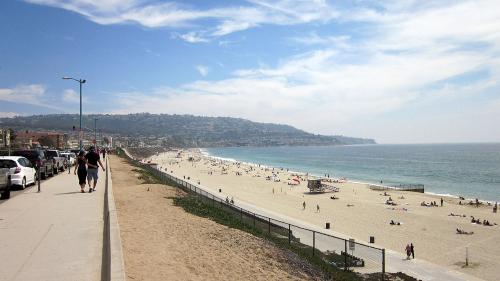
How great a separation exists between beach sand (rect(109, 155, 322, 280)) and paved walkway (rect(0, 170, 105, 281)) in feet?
2.16

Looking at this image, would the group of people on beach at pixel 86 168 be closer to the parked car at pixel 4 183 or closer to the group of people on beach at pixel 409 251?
the parked car at pixel 4 183

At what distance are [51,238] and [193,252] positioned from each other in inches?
110

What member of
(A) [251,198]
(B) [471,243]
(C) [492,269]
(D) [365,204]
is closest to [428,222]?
(B) [471,243]

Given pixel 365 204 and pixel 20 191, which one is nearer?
pixel 20 191

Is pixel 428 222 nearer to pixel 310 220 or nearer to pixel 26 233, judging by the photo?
pixel 310 220

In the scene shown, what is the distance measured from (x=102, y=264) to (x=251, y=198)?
4453cm

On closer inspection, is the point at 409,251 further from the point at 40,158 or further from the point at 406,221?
the point at 40,158

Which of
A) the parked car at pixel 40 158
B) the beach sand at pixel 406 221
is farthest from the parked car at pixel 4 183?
the beach sand at pixel 406 221

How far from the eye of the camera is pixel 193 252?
9227 millimetres

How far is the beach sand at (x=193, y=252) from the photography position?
7801 millimetres

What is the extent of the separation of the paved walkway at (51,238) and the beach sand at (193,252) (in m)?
0.66

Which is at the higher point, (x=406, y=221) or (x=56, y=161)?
(x=56, y=161)

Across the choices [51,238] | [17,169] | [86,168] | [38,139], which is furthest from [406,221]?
[38,139]

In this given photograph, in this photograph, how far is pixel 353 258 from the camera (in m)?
13.8
